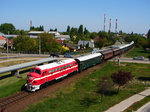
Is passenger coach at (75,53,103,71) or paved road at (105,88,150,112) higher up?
passenger coach at (75,53,103,71)

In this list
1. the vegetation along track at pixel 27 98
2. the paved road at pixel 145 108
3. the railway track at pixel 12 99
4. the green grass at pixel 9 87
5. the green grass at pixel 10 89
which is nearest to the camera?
the paved road at pixel 145 108

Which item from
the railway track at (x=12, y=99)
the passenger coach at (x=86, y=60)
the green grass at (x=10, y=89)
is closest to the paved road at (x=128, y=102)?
the railway track at (x=12, y=99)

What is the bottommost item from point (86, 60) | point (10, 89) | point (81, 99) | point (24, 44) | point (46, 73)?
point (81, 99)

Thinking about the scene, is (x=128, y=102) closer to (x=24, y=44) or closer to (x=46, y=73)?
(x=46, y=73)

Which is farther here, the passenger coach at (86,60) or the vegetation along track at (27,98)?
the passenger coach at (86,60)

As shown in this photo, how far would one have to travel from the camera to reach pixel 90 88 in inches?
1045

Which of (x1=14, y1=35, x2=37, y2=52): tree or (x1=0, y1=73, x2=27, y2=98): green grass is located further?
(x1=14, y1=35, x2=37, y2=52): tree

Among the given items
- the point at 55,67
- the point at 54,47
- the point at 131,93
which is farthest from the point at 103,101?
the point at 54,47

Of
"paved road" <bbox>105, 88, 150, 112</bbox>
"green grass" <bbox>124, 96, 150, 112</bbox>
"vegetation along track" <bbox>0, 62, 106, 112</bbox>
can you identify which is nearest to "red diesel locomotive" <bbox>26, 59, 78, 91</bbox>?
"vegetation along track" <bbox>0, 62, 106, 112</bbox>

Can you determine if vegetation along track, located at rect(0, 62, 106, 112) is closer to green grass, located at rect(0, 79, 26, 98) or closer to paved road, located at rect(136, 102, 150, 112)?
green grass, located at rect(0, 79, 26, 98)

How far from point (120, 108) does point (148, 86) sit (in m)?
11.4

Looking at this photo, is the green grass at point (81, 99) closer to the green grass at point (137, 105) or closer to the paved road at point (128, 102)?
the paved road at point (128, 102)

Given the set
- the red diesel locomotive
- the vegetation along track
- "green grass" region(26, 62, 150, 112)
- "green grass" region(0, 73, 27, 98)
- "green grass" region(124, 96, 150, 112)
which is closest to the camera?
"green grass" region(124, 96, 150, 112)

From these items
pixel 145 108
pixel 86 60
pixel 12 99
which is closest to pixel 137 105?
pixel 145 108
